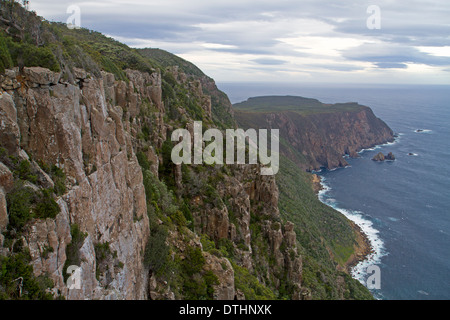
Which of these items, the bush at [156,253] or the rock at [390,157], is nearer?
the bush at [156,253]

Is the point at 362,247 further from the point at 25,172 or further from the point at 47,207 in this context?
the point at 25,172

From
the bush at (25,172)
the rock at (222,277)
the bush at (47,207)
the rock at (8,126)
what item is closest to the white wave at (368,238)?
the rock at (222,277)

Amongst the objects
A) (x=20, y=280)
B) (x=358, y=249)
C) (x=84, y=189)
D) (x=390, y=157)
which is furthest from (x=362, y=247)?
(x=390, y=157)

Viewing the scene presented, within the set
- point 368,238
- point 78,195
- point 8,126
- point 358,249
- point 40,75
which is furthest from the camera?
point 368,238

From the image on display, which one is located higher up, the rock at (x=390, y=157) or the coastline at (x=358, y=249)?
the rock at (x=390, y=157)

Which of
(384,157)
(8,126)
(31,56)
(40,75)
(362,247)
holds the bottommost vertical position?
(362,247)

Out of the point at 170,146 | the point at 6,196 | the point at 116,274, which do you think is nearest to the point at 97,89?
the point at 6,196

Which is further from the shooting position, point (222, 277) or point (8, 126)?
point (222, 277)

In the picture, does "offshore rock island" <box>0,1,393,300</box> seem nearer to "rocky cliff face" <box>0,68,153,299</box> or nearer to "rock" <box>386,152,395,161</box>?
"rocky cliff face" <box>0,68,153,299</box>

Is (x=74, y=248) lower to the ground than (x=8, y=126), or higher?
lower

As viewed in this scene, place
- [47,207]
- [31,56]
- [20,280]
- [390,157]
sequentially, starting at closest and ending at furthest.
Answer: [20,280] < [47,207] < [31,56] < [390,157]

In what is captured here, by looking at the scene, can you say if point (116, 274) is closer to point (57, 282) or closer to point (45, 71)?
point (57, 282)

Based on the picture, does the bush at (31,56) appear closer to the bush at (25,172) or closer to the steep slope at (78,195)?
the steep slope at (78,195)

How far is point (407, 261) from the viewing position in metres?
91.0
